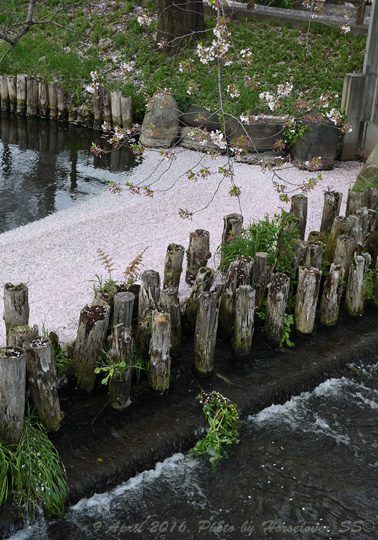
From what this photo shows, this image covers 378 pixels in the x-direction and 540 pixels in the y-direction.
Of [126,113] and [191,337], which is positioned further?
[126,113]

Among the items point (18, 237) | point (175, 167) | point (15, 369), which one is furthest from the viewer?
point (175, 167)

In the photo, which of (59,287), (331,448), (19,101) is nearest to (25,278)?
(59,287)

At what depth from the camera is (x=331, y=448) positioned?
4289mm

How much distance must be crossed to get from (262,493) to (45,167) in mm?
7034

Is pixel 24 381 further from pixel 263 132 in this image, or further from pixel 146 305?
pixel 263 132

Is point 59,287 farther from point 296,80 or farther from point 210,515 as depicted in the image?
point 296,80

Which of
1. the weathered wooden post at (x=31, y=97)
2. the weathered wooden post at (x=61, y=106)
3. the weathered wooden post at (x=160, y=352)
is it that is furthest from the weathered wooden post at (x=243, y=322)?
the weathered wooden post at (x=31, y=97)

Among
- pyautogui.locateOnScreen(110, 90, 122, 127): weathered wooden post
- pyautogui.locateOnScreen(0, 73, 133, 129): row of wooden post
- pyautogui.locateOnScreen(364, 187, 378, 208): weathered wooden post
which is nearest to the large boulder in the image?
pyautogui.locateOnScreen(364, 187, 378, 208): weathered wooden post

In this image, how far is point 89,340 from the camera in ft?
13.8

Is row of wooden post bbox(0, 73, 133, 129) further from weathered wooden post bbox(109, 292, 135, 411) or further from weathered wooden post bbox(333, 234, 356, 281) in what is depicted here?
weathered wooden post bbox(109, 292, 135, 411)

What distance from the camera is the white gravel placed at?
566cm

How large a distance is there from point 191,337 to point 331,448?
151 centimetres

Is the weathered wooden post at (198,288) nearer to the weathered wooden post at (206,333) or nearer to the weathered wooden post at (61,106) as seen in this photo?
the weathered wooden post at (206,333)

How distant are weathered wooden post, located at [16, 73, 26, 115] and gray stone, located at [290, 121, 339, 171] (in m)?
6.01
